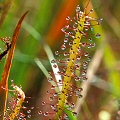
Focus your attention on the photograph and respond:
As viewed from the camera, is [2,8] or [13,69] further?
[13,69]

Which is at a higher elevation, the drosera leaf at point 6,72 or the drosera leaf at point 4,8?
the drosera leaf at point 4,8

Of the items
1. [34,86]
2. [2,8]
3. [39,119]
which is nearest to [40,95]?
[34,86]

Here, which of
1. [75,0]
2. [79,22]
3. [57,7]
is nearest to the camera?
[79,22]

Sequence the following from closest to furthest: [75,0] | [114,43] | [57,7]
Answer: [75,0], [57,7], [114,43]

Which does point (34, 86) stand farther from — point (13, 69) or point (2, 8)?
point (2, 8)

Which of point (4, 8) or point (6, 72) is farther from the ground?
point (4, 8)

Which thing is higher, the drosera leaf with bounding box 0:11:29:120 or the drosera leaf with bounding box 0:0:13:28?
the drosera leaf with bounding box 0:0:13:28

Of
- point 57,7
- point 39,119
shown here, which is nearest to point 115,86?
point 39,119

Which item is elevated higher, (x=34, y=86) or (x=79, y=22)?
(x=79, y=22)

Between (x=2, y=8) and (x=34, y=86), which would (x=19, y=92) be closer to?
(x=2, y=8)

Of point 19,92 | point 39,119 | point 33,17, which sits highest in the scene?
point 33,17
